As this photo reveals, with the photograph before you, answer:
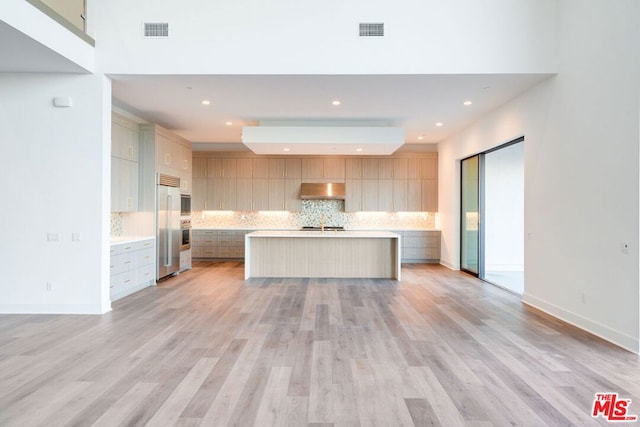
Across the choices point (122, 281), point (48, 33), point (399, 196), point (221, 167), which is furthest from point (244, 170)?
point (48, 33)

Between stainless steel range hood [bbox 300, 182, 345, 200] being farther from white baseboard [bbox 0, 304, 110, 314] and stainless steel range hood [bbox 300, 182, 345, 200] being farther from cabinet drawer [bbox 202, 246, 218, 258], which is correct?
white baseboard [bbox 0, 304, 110, 314]

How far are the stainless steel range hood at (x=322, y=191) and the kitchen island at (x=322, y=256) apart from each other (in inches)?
93.7

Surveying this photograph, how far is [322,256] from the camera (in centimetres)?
753

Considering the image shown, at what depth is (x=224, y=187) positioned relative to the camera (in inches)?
392

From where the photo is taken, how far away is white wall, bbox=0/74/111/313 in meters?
4.77

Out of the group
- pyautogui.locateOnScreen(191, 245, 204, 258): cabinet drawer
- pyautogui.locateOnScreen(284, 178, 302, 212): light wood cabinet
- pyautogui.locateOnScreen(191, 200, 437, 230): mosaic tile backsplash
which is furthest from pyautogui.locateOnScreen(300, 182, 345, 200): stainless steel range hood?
pyautogui.locateOnScreen(191, 245, 204, 258): cabinet drawer

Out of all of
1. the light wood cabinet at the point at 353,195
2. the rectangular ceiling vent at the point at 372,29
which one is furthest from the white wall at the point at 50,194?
the light wood cabinet at the point at 353,195

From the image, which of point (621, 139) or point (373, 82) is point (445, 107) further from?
point (621, 139)

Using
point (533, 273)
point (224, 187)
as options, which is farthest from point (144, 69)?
point (533, 273)

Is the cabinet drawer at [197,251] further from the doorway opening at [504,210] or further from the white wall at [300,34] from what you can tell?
the doorway opening at [504,210]

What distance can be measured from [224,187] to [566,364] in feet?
27.5

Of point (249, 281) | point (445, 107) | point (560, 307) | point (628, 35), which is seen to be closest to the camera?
point (628, 35)

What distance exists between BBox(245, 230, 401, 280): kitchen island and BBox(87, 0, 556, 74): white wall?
11.5ft

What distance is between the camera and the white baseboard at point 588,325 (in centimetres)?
362
